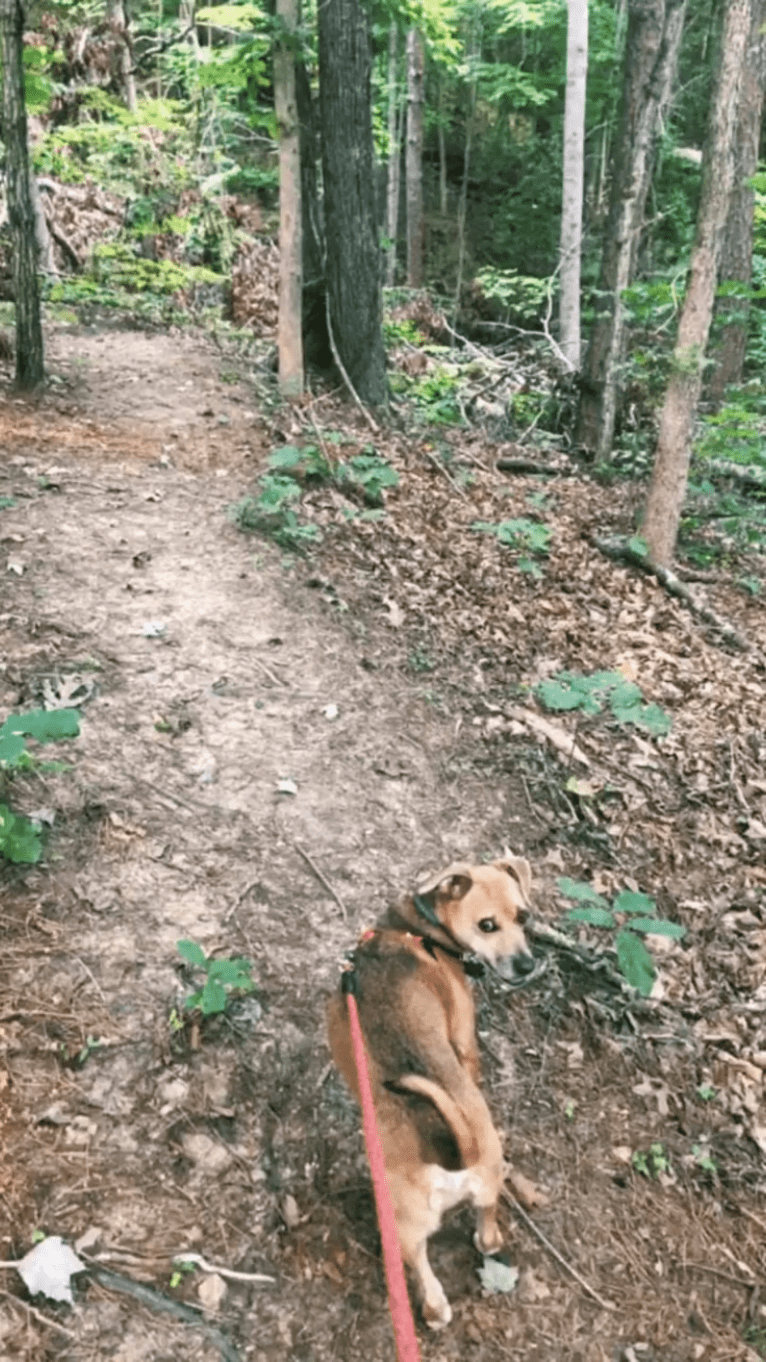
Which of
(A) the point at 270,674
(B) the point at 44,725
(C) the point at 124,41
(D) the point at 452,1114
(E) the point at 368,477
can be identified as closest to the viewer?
(D) the point at 452,1114

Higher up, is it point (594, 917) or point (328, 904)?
point (594, 917)

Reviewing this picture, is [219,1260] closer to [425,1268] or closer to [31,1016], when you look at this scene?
[425,1268]

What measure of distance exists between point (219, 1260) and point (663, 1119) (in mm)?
1633

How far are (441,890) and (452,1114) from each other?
0.65 m

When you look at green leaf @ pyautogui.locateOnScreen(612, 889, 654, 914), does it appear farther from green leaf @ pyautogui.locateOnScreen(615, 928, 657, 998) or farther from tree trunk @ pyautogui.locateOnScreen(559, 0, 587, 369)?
tree trunk @ pyautogui.locateOnScreen(559, 0, 587, 369)

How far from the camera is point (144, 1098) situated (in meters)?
2.80

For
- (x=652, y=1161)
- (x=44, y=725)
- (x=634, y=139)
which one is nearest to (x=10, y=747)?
(x=44, y=725)

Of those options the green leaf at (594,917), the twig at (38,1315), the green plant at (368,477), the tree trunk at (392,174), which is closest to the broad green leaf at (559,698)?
the green leaf at (594,917)

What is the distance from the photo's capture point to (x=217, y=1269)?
95.0 inches

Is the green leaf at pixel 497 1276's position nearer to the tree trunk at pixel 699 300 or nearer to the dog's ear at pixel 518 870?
the dog's ear at pixel 518 870

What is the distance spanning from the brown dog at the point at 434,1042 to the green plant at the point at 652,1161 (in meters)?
0.68

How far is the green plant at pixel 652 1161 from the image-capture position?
304 centimetres

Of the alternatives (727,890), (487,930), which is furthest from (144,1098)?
(727,890)

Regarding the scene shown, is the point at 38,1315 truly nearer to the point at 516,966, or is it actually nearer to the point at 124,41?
the point at 516,966
